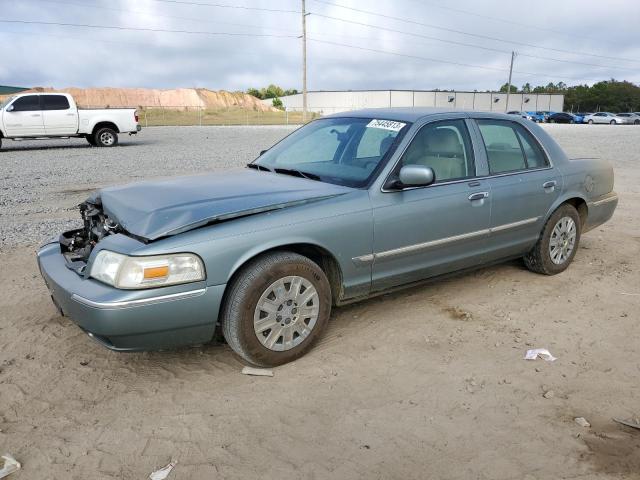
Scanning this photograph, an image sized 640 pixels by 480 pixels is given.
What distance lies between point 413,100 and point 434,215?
74009mm

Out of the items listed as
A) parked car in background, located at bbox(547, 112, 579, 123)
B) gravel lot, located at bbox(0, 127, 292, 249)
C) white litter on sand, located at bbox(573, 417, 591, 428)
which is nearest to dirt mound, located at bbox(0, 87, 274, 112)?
parked car in background, located at bbox(547, 112, 579, 123)

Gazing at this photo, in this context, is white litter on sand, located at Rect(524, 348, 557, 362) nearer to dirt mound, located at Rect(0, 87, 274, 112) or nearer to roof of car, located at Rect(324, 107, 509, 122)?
roof of car, located at Rect(324, 107, 509, 122)

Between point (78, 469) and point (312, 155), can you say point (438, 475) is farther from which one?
point (312, 155)

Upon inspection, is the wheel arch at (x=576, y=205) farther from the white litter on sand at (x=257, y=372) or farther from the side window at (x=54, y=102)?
the side window at (x=54, y=102)

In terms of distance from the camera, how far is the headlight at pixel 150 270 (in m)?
2.95

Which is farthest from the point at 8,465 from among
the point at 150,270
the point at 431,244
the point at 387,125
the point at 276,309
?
the point at 387,125

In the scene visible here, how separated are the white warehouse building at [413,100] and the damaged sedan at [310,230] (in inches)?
2645

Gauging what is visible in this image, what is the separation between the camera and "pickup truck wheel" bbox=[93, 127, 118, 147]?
18250 millimetres

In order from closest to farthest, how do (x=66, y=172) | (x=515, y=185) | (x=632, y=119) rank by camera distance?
(x=515, y=185)
(x=66, y=172)
(x=632, y=119)

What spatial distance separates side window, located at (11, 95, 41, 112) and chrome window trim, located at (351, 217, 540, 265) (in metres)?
17.0

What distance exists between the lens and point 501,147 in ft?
15.3

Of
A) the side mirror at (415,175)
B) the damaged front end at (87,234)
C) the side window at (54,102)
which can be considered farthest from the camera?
the side window at (54,102)

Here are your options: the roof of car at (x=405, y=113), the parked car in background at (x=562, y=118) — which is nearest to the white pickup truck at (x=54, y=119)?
the roof of car at (x=405, y=113)

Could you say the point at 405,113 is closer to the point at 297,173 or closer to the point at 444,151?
the point at 444,151
